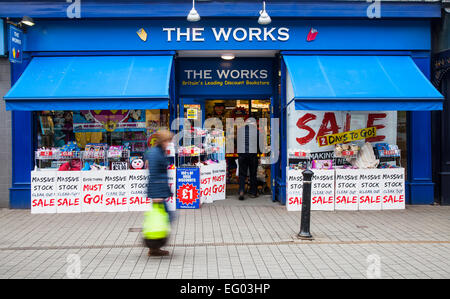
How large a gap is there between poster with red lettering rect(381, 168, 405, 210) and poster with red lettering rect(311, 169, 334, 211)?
1.20 metres

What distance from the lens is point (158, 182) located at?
5812 millimetres

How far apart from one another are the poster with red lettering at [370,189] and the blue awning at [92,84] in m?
4.68

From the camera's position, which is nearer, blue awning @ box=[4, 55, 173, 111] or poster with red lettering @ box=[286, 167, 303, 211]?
blue awning @ box=[4, 55, 173, 111]

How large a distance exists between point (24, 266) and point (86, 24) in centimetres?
606

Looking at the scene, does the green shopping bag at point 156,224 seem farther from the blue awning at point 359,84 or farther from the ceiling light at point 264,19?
the ceiling light at point 264,19

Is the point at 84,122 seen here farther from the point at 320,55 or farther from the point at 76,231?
the point at 320,55

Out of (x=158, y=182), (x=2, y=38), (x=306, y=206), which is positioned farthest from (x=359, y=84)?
(x=2, y=38)

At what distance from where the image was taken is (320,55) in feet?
31.8

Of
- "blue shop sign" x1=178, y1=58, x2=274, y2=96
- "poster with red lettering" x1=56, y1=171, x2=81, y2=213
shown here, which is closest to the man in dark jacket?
"blue shop sign" x1=178, y1=58, x2=274, y2=96

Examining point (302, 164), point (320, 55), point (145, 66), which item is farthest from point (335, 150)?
point (145, 66)

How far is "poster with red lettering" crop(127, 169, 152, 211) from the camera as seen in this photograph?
29.1 ft

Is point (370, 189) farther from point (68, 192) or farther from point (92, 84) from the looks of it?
point (68, 192)
